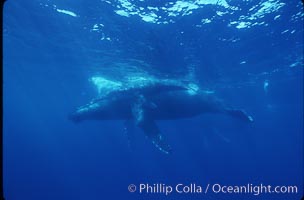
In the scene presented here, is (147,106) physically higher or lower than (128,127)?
higher

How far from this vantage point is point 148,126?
12516 mm

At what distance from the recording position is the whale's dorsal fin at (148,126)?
462 inches

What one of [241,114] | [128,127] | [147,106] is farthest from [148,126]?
[241,114]

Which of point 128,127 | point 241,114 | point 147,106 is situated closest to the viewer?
point 147,106

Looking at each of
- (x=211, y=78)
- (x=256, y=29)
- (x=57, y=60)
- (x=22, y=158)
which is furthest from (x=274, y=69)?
(x=22, y=158)

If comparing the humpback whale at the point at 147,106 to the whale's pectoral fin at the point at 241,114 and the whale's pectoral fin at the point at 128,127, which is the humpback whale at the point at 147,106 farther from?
the whale's pectoral fin at the point at 128,127

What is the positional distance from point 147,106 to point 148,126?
109 cm

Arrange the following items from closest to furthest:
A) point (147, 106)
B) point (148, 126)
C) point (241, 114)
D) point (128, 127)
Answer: point (148, 126) → point (147, 106) → point (128, 127) → point (241, 114)

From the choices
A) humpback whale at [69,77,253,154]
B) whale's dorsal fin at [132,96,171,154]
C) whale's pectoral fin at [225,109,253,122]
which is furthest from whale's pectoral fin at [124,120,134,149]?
whale's pectoral fin at [225,109,253,122]

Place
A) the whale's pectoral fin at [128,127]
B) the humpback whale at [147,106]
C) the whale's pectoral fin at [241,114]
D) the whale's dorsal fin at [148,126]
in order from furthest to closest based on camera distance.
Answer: the whale's pectoral fin at [241,114] < the whale's pectoral fin at [128,127] < the humpback whale at [147,106] < the whale's dorsal fin at [148,126]

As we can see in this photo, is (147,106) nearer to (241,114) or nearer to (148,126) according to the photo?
(148,126)

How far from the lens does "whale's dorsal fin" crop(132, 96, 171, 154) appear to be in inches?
462

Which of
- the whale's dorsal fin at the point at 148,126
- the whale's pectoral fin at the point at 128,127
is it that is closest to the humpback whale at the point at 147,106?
the whale's dorsal fin at the point at 148,126

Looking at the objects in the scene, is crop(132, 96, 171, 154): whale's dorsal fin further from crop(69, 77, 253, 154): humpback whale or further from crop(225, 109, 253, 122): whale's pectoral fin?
crop(225, 109, 253, 122): whale's pectoral fin
